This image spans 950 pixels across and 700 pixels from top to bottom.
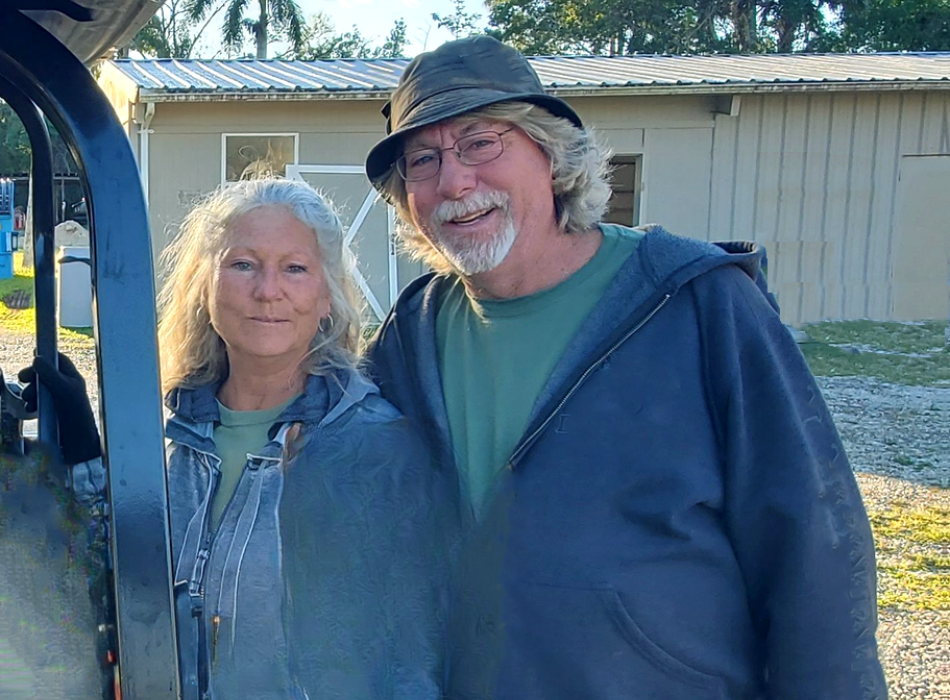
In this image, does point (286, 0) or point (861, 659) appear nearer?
point (861, 659)

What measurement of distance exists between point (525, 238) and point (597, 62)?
41.1 feet

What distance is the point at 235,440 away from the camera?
5.87 feet

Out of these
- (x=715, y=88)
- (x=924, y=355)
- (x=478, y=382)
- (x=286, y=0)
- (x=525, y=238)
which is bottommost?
(x=924, y=355)

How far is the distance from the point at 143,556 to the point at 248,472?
655 mm

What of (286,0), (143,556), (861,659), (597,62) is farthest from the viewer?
(286,0)

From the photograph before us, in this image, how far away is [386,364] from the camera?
200cm

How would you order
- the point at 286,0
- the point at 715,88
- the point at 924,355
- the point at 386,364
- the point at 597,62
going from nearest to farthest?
the point at 386,364
the point at 924,355
the point at 715,88
the point at 597,62
the point at 286,0

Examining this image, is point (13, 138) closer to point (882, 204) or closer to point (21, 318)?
point (21, 318)

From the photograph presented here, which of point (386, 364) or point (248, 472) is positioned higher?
point (386, 364)

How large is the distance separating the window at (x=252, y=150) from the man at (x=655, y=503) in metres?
9.66

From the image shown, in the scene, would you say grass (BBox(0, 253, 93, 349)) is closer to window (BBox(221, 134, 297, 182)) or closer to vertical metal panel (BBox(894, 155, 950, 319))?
window (BBox(221, 134, 297, 182))

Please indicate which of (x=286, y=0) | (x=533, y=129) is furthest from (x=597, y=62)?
(x=286, y=0)

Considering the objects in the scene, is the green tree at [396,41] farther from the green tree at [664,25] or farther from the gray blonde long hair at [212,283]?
the gray blonde long hair at [212,283]

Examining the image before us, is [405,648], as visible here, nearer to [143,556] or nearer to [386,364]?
[386,364]
